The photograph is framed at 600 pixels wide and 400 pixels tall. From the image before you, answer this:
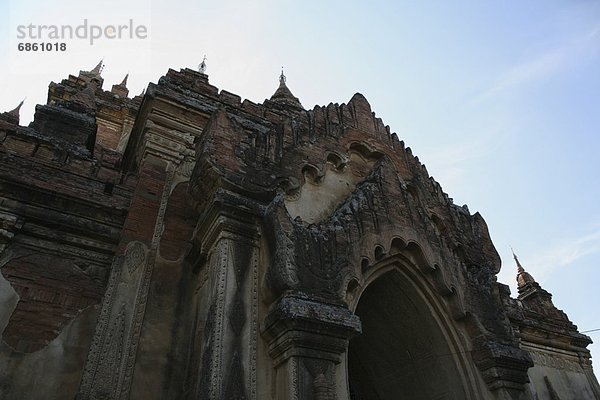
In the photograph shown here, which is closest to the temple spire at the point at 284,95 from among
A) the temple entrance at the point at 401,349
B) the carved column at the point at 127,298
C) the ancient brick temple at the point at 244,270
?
the ancient brick temple at the point at 244,270

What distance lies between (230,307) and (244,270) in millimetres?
585

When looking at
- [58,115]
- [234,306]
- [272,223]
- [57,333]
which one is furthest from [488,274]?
[58,115]

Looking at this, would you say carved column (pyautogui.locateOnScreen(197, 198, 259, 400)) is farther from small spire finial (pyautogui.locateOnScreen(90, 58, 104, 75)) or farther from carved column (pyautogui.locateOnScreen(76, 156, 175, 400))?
small spire finial (pyautogui.locateOnScreen(90, 58, 104, 75))

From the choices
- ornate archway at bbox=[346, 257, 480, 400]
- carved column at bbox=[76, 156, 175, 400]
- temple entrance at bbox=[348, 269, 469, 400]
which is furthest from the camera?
temple entrance at bbox=[348, 269, 469, 400]

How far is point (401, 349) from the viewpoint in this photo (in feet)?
26.2

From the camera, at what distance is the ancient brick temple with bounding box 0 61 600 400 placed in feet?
18.6

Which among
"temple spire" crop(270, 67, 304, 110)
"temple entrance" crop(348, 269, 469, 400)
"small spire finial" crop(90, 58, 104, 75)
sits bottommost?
"temple entrance" crop(348, 269, 469, 400)

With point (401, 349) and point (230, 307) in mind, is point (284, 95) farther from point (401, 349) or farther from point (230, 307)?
point (230, 307)

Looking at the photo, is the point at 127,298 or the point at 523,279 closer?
the point at 127,298

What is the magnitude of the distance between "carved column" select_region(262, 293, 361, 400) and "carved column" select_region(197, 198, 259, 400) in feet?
1.04

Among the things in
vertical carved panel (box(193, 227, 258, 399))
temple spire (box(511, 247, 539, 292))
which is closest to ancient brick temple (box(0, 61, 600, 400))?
vertical carved panel (box(193, 227, 258, 399))

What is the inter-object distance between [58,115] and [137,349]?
22.0 ft

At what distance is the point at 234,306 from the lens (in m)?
5.71

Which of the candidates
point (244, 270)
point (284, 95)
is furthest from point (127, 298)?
point (284, 95)
